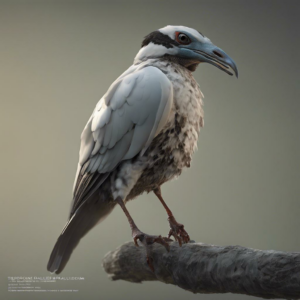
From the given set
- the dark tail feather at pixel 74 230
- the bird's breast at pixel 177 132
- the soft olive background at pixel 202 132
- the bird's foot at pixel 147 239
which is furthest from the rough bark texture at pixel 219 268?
the soft olive background at pixel 202 132

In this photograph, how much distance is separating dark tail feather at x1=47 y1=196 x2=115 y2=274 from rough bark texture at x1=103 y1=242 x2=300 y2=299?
0.21 metres

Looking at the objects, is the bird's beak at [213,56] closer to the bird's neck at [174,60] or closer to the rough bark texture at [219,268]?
the bird's neck at [174,60]

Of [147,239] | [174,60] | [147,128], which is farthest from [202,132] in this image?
[147,239]

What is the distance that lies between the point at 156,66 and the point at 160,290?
127cm

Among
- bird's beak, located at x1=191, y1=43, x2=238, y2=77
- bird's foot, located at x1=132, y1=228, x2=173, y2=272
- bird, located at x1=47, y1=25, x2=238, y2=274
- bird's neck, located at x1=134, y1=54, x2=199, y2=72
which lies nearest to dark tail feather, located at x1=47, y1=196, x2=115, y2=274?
bird, located at x1=47, y1=25, x2=238, y2=274

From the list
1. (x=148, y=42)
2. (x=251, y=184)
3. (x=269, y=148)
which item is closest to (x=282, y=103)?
(x=269, y=148)

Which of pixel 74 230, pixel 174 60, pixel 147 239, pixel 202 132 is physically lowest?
pixel 74 230

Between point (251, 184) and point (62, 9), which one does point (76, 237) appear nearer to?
point (251, 184)

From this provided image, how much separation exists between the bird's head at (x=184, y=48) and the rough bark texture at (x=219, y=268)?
80 cm

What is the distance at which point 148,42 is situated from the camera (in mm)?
1753

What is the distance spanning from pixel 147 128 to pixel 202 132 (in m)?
0.84

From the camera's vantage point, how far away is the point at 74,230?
1819 mm

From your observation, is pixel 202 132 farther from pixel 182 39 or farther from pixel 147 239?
pixel 147 239

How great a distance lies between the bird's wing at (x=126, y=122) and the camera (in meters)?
1.51
